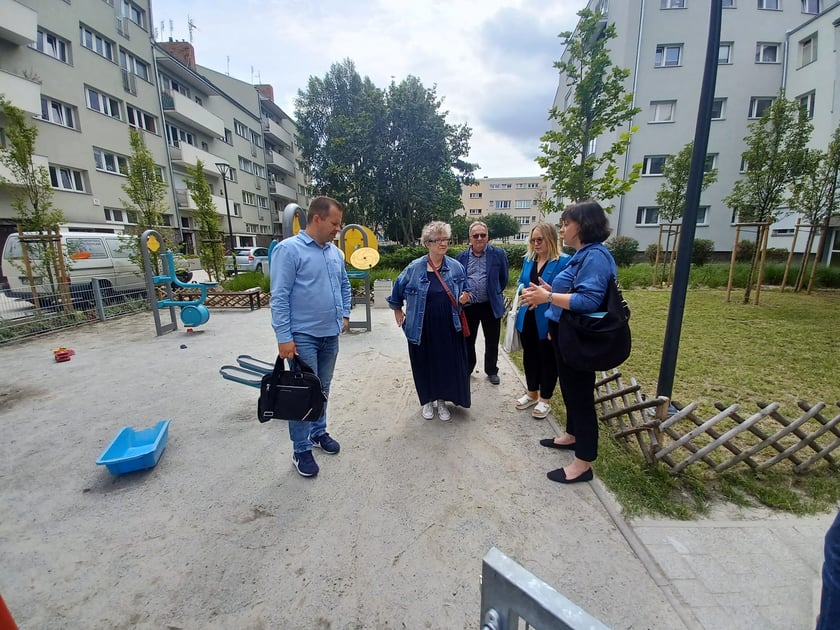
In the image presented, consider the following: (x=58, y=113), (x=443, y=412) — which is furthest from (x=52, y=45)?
(x=443, y=412)

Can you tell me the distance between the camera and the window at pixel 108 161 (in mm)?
16375

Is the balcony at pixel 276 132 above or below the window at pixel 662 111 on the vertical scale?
above

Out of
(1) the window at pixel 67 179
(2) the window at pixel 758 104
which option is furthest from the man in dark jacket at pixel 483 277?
(2) the window at pixel 758 104

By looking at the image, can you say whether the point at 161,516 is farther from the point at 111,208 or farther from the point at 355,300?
the point at 111,208

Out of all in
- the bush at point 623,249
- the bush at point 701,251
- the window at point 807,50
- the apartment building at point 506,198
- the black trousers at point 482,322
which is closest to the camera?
the black trousers at point 482,322

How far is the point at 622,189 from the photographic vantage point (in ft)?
22.0

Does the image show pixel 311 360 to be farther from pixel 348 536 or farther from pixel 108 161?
pixel 108 161

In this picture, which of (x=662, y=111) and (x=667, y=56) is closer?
(x=667, y=56)

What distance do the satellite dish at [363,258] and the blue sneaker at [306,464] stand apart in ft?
14.9

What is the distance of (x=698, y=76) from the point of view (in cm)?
1759

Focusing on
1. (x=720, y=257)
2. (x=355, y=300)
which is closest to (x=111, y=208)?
(x=355, y=300)

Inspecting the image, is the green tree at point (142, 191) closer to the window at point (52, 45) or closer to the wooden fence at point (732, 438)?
the window at point (52, 45)

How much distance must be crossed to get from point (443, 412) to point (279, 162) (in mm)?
38655

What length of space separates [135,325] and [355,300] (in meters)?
4.96
